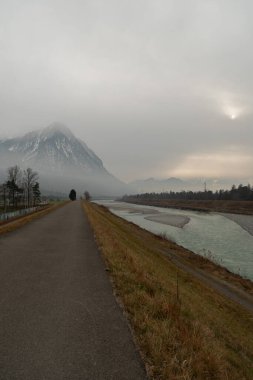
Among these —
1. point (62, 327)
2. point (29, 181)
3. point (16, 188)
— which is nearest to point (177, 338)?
point (62, 327)

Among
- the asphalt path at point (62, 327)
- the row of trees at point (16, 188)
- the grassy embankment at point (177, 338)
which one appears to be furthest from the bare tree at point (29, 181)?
→ the grassy embankment at point (177, 338)

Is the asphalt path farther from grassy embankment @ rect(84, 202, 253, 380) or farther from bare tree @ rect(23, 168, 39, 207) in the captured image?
bare tree @ rect(23, 168, 39, 207)

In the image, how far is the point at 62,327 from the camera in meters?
6.67

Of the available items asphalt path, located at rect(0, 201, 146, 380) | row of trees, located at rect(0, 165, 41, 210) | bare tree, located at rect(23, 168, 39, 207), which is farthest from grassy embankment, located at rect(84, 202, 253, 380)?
bare tree, located at rect(23, 168, 39, 207)

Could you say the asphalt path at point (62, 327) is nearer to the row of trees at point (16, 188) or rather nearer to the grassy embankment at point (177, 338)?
the grassy embankment at point (177, 338)

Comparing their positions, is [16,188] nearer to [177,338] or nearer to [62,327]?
[62,327]

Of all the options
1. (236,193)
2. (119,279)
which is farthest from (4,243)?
(236,193)

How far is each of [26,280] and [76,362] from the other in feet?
18.5

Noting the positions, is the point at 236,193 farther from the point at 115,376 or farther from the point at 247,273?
the point at 115,376

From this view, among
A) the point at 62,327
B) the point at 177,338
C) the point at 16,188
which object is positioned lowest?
the point at 177,338

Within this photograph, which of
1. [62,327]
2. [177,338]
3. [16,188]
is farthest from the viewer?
[16,188]

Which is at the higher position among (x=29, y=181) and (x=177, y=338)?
(x=29, y=181)

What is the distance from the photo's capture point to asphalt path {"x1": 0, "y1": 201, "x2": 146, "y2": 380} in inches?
201

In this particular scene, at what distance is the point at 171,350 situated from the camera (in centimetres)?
593
